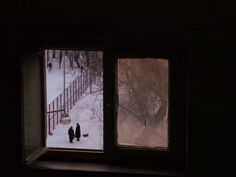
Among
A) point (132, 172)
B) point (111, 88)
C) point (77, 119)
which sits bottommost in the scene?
point (132, 172)

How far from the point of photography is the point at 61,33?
2.93m

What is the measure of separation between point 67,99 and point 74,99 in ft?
0.15

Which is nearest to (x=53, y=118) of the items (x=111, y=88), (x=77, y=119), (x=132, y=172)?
(x=77, y=119)

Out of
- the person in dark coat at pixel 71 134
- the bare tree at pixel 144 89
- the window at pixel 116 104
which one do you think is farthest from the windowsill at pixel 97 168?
the bare tree at pixel 144 89

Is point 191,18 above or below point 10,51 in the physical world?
above

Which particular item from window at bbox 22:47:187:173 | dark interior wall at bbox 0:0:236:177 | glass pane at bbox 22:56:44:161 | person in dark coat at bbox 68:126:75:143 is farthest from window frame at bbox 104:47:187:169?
glass pane at bbox 22:56:44:161

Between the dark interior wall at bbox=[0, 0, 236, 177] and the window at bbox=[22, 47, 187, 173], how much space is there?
5.6 inches

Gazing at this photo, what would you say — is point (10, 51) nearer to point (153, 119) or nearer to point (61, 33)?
point (61, 33)

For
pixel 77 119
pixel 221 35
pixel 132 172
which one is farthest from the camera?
pixel 77 119

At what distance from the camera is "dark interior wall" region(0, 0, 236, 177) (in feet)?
9.27

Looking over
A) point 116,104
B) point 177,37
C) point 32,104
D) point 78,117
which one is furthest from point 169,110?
point 32,104

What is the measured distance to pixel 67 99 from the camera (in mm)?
3250

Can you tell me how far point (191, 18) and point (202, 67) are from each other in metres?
0.28

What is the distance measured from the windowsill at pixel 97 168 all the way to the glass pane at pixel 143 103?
17 centimetres
